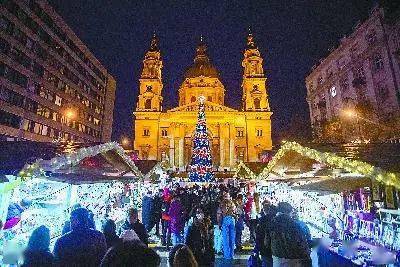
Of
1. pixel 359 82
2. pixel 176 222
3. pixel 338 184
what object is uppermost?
pixel 359 82

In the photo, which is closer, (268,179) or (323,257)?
(323,257)

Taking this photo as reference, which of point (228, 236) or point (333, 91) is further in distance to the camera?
point (333, 91)

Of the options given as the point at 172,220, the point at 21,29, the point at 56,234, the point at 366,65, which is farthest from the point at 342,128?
the point at 21,29

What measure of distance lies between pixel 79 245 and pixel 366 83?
1670 inches

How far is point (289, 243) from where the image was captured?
199 inches

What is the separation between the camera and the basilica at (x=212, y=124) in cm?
5747

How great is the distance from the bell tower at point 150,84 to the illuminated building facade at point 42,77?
1079 cm

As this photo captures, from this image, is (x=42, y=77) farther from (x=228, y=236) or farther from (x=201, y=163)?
(x=228, y=236)

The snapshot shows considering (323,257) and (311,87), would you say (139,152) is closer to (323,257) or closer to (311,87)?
(311,87)

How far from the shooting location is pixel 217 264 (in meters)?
8.89

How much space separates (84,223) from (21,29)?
42.3m

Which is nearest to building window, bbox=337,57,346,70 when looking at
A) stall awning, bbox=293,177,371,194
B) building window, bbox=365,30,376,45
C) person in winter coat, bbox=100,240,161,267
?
building window, bbox=365,30,376,45

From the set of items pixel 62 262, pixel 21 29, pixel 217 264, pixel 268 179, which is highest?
pixel 21 29

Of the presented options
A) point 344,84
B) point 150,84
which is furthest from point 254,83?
point 150,84
